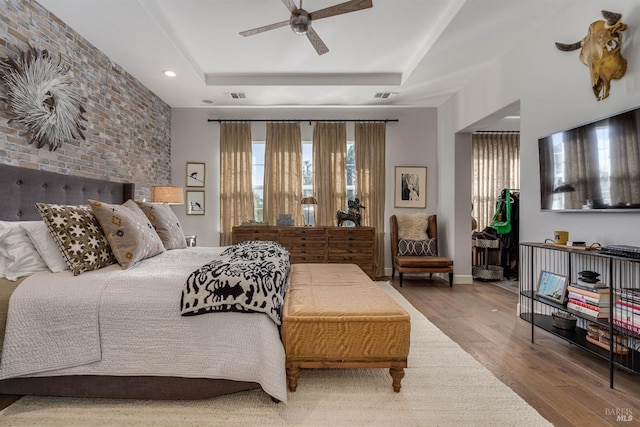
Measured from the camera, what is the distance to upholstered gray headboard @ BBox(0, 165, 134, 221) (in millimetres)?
2229

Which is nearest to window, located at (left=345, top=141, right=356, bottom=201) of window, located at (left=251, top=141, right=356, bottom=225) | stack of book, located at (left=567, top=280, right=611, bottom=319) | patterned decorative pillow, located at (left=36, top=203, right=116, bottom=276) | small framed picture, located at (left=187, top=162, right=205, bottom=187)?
window, located at (left=251, top=141, right=356, bottom=225)

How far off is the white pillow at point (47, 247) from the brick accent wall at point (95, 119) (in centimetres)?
73

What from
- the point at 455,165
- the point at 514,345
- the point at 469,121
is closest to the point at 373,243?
the point at 455,165

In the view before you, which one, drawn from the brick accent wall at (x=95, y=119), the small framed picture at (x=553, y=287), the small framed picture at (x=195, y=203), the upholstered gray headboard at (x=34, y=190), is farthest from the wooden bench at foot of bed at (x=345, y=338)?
the small framed picture at (x=195, y=203)

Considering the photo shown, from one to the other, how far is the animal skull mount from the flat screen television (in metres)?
0.28

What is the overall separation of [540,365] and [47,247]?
3.37 meters

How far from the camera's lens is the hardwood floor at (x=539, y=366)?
5.61 feet

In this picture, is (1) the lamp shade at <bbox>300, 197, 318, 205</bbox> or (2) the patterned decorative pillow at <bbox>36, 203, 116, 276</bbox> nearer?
(2) the patterned decorative pillow at <bbox>36, 203, 116, 276</bbox>

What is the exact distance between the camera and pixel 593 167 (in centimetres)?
228

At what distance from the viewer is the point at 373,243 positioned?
482cm

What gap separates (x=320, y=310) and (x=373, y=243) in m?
3.12

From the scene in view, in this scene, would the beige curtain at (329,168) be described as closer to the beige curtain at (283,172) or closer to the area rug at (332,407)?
the beige curtain at (283,172)

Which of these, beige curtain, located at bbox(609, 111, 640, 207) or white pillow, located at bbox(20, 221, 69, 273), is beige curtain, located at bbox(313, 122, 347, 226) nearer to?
A: beige curtain, located at bbox(609, 111, 640, 207)

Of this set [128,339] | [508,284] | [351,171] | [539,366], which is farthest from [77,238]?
[508,284]
